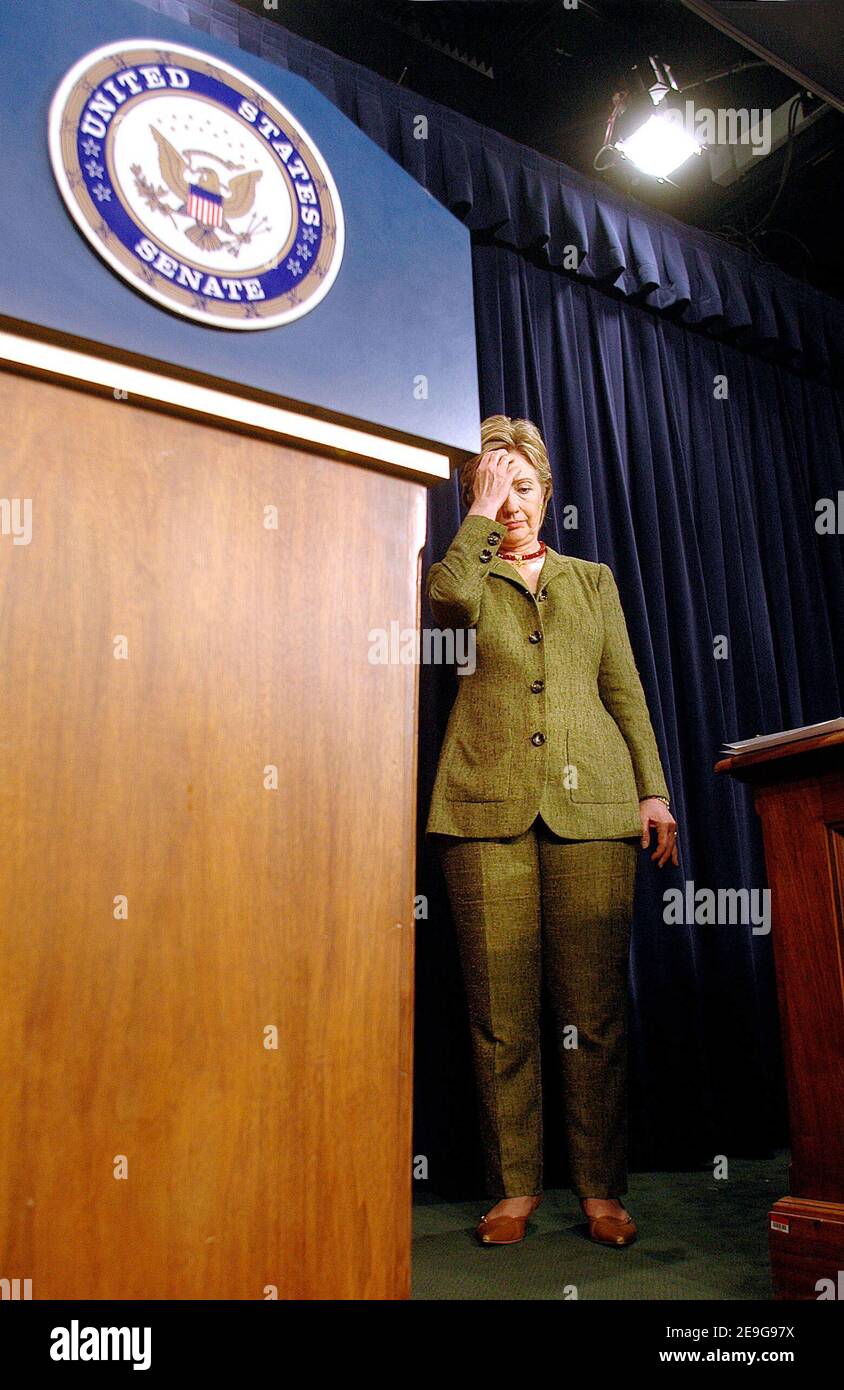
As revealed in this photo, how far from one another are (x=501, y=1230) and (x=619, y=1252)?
0.65ft

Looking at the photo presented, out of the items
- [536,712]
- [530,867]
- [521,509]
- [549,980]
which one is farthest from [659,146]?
[549,980]

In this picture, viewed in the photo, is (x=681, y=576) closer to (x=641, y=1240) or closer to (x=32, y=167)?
(x=641, y=1240)

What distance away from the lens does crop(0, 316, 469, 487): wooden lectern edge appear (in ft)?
2.01

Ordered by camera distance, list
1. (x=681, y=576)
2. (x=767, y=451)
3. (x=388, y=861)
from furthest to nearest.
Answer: (x=767, y=451) < (x=681, y=576) < (x=388, y=861)

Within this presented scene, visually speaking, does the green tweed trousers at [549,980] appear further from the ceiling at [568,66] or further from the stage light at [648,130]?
the stage light at [648,130]

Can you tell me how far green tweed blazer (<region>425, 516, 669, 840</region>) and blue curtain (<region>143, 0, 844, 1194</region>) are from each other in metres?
0.45

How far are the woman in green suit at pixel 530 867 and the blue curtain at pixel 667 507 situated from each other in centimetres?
46

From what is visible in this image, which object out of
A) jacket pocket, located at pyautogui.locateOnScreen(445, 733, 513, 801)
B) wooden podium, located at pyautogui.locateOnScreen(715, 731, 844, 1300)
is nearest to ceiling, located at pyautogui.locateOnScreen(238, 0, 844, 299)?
jacket pocket, located at pyautogui.locateOnScreen(445, 733, 513, 801)

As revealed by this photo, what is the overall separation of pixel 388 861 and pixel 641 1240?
1.37 meters

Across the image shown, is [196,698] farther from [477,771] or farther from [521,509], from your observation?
[521,509]

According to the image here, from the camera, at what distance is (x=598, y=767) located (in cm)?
188

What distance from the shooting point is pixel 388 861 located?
2.29 ft

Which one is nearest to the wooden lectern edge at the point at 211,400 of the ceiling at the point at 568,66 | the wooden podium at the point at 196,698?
the wooden podium at the point at 196,698
